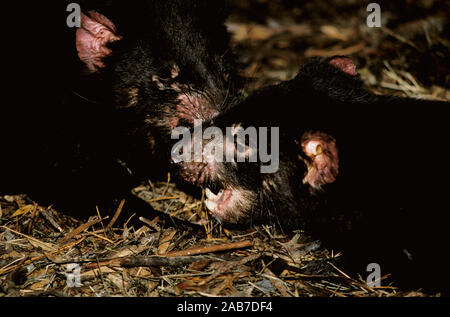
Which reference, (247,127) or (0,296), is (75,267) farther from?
(247,127)

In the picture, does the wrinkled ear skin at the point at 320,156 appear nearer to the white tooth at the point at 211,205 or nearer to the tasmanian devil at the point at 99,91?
the white tooth at the point at 211,205

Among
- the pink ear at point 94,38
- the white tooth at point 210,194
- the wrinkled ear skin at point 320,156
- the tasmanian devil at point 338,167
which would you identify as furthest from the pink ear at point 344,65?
the pink ear at point 94,38

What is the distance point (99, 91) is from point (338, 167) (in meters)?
2.16

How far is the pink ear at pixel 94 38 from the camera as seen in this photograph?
3.20m

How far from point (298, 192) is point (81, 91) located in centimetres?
208

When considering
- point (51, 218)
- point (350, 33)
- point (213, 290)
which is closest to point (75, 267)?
point (51, 218)

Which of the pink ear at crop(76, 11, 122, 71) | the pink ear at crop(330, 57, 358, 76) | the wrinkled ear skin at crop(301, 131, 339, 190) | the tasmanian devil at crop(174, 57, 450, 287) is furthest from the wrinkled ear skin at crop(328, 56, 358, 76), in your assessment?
the pink ear at crop(76, 11, 122, 71)

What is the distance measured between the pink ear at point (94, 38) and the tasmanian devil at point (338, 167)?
3.83 feet

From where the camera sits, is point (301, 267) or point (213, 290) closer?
point (213, 290)

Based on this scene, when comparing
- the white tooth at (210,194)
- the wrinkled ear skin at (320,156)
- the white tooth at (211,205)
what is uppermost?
the wrinkled ear skin at (320,156)

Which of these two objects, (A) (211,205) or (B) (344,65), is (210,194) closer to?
(A) (211,205)

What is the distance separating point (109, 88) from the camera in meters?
3.31

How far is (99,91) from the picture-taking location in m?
3.34

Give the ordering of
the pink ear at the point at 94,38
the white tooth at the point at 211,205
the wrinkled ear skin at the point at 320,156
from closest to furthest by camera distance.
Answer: the wrinkled ear skin at the point at 320,156
the white tooth at the point at 211,205
the pink ear at the point at 94,38
